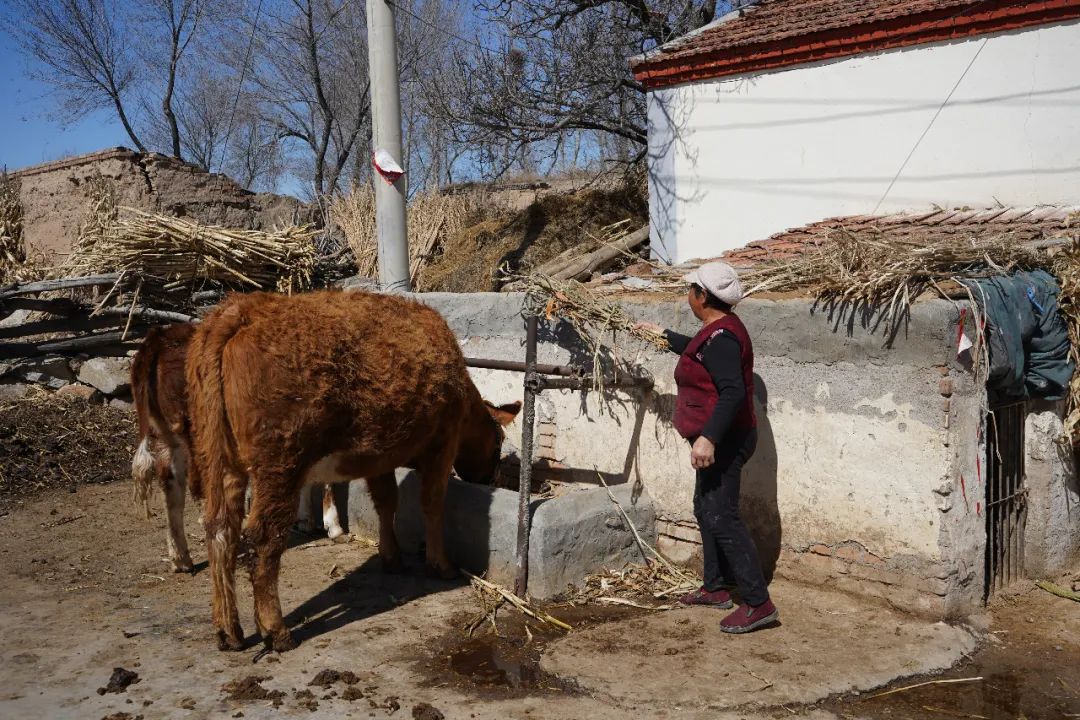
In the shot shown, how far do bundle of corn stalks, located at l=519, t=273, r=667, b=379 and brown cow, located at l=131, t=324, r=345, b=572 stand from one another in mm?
2295

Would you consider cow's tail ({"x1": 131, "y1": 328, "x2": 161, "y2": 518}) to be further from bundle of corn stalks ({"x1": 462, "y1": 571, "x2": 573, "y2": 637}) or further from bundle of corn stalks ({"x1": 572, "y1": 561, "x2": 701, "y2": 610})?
bundle of corn stalks ({"x1": 572, "y1": 561, "x2": 701, "y2": 610})

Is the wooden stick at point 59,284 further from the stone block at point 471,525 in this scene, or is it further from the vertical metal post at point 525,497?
the vertical metal post at point 525,497

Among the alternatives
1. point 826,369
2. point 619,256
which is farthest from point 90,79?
point 826,369

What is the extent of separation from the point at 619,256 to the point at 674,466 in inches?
188

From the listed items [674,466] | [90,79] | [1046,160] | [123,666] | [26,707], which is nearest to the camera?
[26,707]

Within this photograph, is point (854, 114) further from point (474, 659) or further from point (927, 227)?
point (474, 659)

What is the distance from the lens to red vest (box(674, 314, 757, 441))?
489 cm

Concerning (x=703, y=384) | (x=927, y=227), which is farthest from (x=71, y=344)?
(x=927, y=227)

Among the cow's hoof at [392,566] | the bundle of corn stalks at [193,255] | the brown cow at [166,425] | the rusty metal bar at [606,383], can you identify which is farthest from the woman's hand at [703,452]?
the bundle of corn stalks at [193,255]

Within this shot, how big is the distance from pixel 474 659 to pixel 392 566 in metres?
1.52

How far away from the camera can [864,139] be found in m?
9.79

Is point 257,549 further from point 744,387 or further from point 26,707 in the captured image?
point 744,387

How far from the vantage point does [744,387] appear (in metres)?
4.81

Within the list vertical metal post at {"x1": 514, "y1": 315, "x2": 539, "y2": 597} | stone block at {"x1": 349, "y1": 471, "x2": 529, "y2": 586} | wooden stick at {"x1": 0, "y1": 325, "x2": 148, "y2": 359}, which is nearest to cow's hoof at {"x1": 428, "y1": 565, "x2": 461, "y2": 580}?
stone block at {"x1": 349, "y1": 471, "x2": 529, "y2": 586}
